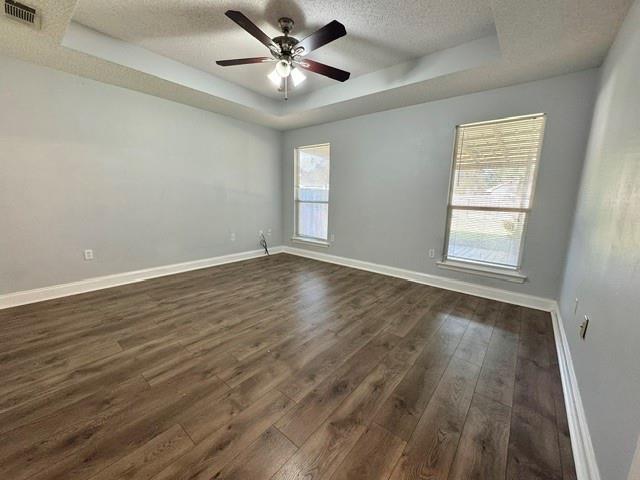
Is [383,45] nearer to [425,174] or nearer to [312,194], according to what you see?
[425,174]

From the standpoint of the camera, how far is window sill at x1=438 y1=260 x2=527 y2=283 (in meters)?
2.97

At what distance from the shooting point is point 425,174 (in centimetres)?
354

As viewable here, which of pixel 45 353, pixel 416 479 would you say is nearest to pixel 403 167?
pixel 416 479

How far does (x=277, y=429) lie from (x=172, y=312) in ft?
6.05

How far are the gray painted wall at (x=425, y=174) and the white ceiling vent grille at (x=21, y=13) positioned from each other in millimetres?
3434

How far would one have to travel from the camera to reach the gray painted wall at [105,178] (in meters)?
2.65

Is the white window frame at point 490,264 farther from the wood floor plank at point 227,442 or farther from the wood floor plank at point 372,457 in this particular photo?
the wood floor plank at point 227,442

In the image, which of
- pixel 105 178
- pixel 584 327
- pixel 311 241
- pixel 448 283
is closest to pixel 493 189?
pixel 448 283

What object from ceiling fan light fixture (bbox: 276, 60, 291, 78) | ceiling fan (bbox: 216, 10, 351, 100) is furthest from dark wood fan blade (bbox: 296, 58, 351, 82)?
ceiling fan light fixture (bbox: 276, 60, 291, 78)

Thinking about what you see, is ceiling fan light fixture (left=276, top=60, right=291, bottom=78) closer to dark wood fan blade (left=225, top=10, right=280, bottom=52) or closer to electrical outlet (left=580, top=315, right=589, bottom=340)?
dark wood fan blade (left=225, top=10, right=280, bottom=52)

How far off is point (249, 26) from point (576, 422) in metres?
3.22

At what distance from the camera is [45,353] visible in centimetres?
191

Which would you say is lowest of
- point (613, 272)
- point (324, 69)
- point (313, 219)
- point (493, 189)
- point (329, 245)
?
point (329, 245)

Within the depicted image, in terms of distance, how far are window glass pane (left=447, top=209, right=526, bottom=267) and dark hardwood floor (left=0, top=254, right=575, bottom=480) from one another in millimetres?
672
